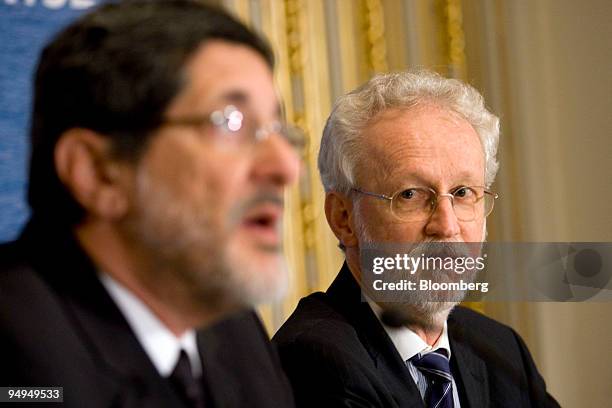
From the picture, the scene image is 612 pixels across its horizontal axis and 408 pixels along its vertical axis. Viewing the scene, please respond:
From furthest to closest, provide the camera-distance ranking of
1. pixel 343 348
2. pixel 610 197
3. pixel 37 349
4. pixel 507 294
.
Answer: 1. pixel 610 197
2. pixel 507 294
3. pixel 343 348
4. pixel 37 349

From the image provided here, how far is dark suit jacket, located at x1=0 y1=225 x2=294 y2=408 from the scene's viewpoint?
932mm

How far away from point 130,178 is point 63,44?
16cm

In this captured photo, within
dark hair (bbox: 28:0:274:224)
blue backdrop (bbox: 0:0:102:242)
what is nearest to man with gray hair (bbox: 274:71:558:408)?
dark hair (bbox: 28:0:274:224)

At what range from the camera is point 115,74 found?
94 cm

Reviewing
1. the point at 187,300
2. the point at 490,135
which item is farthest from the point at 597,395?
the point at 187,300

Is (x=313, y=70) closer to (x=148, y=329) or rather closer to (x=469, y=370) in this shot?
(x=469, y=370)

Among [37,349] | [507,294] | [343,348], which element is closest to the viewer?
[37,349]

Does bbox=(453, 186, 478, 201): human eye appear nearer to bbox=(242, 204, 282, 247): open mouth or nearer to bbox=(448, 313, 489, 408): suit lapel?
bbox=(448, 313, 489, 408): suit lapel

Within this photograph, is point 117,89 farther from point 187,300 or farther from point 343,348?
point 343,348

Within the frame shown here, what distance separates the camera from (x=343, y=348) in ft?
5.00

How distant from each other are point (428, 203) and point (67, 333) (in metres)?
0.86

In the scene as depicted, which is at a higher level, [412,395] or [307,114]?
[307,114]

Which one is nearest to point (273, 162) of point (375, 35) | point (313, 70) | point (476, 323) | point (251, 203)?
point (251, 203)

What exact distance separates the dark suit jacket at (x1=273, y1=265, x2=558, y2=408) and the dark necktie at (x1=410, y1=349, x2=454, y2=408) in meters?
0.03
